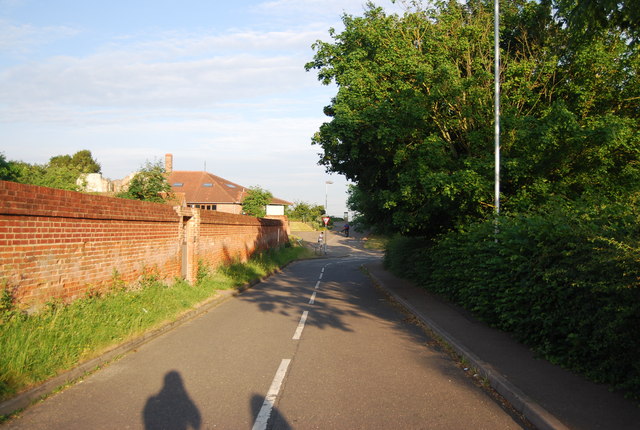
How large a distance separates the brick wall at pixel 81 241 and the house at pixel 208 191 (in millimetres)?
36227

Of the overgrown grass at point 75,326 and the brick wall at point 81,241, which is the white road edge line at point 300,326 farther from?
the brick wall at point 81,241

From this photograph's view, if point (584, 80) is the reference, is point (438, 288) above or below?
below

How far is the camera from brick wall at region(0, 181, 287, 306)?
6660 millimetres

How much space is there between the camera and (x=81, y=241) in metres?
8.48

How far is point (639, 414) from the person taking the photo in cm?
457

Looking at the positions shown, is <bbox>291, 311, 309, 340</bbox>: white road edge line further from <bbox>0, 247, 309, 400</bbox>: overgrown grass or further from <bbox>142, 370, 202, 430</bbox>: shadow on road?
<bbox>142, 370, 202, 430</bbox>: shadow on road

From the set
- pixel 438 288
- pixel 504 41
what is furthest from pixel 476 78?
pixel 438 288

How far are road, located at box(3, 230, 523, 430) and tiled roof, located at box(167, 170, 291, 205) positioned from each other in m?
44.9

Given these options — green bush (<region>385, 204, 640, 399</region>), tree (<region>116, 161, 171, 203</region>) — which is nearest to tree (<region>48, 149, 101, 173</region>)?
tree (<region>116, 161, 171, 203</region>)

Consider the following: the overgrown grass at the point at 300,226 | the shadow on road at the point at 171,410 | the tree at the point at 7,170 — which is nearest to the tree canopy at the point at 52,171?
the tree at the point at 7,170

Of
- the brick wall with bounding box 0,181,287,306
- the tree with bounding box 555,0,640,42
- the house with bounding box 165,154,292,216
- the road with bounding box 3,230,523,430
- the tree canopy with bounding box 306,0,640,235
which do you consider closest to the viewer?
the road with bounding box 3,230,523,430

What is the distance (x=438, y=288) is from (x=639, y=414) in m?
9.29

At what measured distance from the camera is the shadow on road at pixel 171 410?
445 cm

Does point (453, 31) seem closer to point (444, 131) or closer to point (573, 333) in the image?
point (444, 131)
